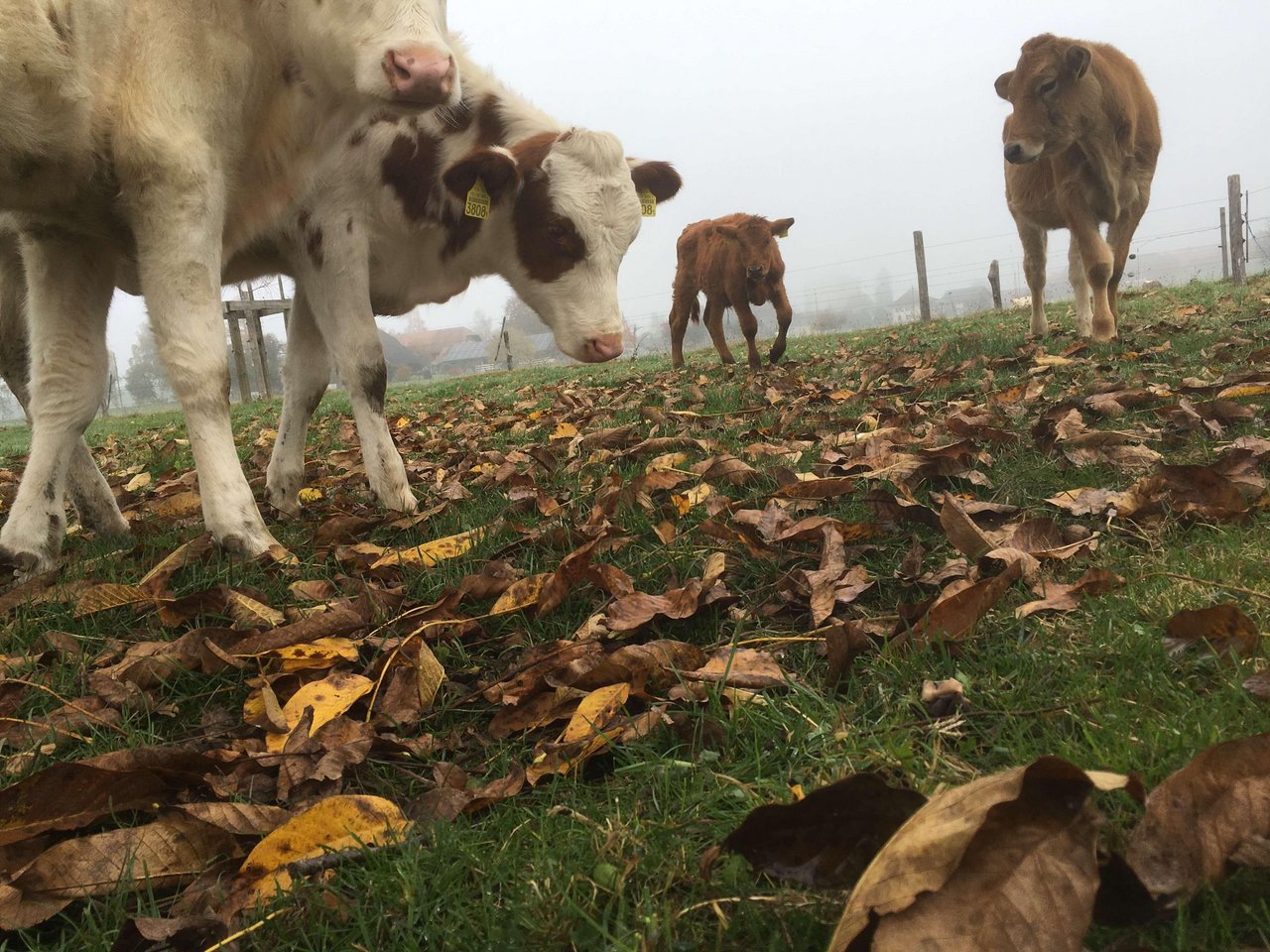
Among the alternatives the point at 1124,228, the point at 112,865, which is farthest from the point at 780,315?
the point at 112,865

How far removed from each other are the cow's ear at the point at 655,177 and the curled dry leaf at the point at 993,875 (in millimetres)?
4872

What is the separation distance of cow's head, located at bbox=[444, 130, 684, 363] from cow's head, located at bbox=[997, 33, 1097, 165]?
15.0 feet

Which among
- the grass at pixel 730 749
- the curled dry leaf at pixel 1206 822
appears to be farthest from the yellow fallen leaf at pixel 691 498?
the curled dry leaf at pixel 1206 822

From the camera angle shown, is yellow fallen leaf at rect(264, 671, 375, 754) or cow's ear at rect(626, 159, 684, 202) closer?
yellow fallen leaf at rect(264, 671, 375, 754)

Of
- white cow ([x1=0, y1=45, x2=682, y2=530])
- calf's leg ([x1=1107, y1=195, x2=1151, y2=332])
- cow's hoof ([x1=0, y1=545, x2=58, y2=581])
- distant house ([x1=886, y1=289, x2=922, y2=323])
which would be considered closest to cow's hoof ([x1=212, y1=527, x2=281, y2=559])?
cow's hoof ([x1=0, y1=545, x2=58, y2=581])

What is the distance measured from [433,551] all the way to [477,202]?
235 cm

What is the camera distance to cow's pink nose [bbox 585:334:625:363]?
15.0ft

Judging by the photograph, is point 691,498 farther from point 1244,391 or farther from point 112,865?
point 1244,391

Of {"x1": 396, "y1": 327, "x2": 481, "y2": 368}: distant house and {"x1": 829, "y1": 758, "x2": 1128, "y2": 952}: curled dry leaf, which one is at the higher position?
{"x1": 396, "y1": 327, "x2": 481, "y2": 368}: distant house

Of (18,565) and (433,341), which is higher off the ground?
(433,341)

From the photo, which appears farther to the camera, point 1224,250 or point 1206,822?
point 1224,250

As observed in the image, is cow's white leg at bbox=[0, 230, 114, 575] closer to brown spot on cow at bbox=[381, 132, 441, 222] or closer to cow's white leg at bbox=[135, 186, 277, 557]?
cow's white leg at bbox=[135, 186, 277, 557]

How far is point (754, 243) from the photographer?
10.2 meters

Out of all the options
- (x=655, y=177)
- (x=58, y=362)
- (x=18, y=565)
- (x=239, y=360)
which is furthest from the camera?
Result: (x=239, y=360)
